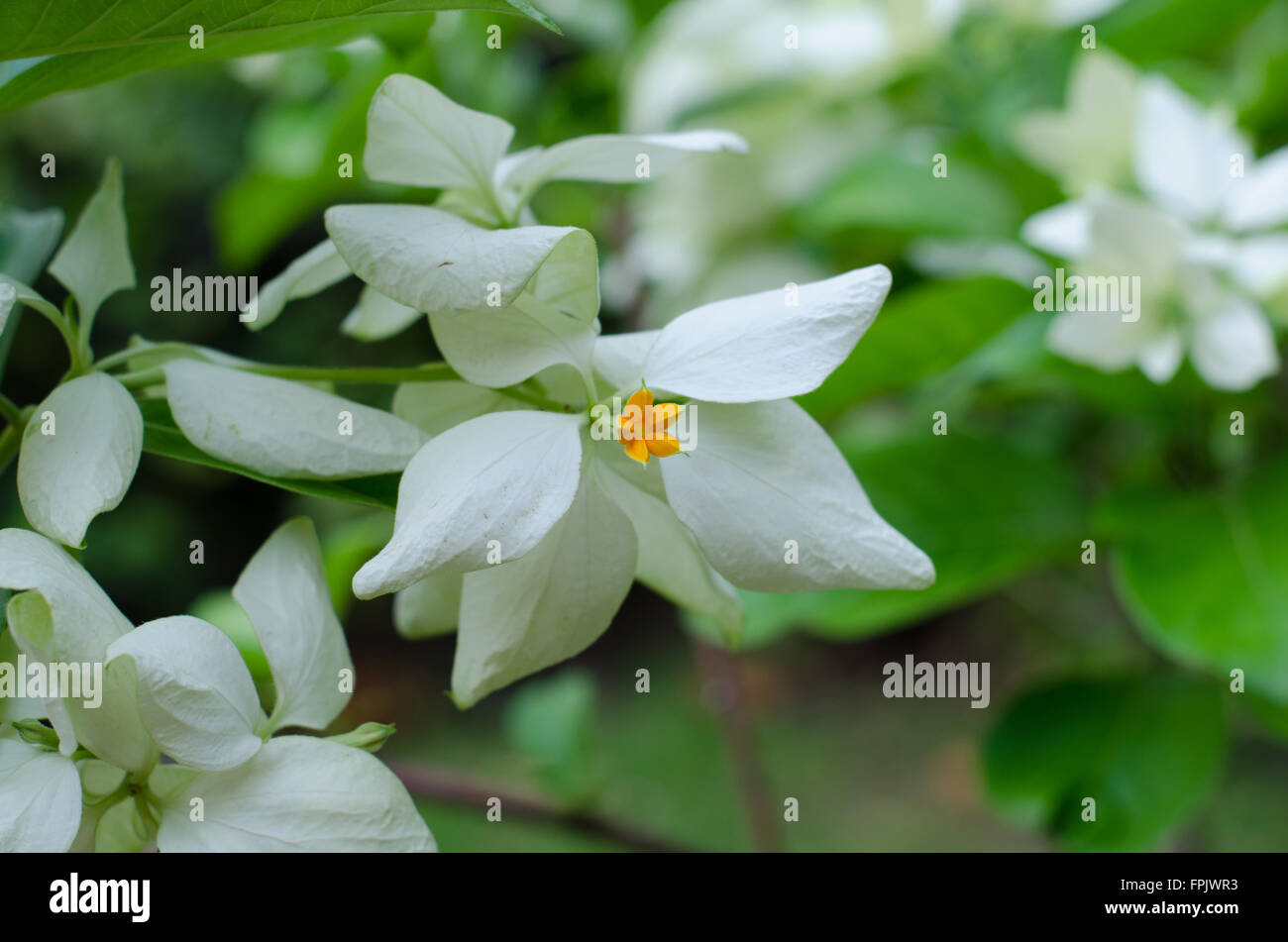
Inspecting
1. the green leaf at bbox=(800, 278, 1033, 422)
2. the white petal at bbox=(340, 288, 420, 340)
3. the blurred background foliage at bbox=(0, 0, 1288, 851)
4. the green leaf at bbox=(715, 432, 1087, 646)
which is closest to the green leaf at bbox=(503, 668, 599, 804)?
the blurred background foliage at bbox=(0, 0, 1288, 851)

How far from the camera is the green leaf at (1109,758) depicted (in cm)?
50

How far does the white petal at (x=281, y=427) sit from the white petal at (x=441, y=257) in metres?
0.03

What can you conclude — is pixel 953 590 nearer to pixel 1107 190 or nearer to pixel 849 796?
pixel 1107 190

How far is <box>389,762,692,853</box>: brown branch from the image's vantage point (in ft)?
1.57

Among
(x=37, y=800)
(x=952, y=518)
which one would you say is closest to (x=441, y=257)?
(x=37, y=800)

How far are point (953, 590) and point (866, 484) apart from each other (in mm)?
69

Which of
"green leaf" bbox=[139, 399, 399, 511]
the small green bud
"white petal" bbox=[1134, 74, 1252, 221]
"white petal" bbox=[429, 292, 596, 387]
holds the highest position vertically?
"white petal" bbox=[1134, 74, 1252, 221]

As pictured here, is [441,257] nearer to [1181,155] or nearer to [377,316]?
[377,316]

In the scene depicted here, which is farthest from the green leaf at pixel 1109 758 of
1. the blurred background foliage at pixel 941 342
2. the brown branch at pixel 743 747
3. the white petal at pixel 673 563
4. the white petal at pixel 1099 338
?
the white petal at pixel 673 563

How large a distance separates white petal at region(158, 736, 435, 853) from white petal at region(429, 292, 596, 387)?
78mm

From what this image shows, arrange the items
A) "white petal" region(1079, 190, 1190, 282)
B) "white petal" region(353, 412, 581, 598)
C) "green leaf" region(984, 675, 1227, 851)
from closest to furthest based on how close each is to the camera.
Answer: "white petal" region(353, 412, 581, 598), "white petal" region(1079, 190, 1190, 282), "green leaf" region(984, 675, 1227, 851)

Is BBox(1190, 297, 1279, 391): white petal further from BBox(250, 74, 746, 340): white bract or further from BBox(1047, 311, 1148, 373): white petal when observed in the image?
BBox(250, 74, 746, 340): white bract

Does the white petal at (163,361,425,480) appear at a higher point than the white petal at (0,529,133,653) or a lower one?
higher

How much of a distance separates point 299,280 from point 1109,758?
481mm
